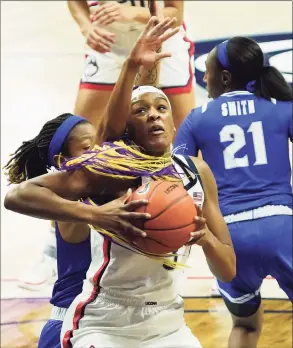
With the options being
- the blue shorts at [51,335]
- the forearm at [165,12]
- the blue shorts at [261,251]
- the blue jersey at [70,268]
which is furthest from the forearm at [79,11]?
the blue shorts at [51,335]

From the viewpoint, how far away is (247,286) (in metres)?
3.98

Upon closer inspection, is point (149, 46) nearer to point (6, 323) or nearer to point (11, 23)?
point (6, 323)

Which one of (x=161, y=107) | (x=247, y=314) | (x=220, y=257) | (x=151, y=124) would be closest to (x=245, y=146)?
(x=247, y=314)

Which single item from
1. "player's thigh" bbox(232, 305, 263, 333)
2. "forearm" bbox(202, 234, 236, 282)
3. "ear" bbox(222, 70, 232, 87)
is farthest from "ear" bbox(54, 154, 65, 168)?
"player's thigh" bbox(232, 305, 263, 333)

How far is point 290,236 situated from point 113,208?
1526 mm

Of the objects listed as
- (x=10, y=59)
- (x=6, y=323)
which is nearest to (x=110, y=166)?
(x=6, y=323)

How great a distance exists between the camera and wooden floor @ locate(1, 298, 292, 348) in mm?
4738

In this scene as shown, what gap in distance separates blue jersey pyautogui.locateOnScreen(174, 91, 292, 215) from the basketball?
1404 millimetres

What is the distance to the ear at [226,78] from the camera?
4184 millimetres

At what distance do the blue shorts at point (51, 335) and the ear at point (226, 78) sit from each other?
158 cm

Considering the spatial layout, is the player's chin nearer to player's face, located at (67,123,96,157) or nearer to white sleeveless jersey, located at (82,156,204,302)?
white sleeveless jersey, located at (82,156,204,302)

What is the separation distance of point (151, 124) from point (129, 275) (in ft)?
1.87

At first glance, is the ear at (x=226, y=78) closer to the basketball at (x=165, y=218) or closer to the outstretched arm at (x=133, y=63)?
the outstretched arm at (x=133, y=63)

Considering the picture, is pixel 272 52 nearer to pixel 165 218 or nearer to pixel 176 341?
pixel 176 341
